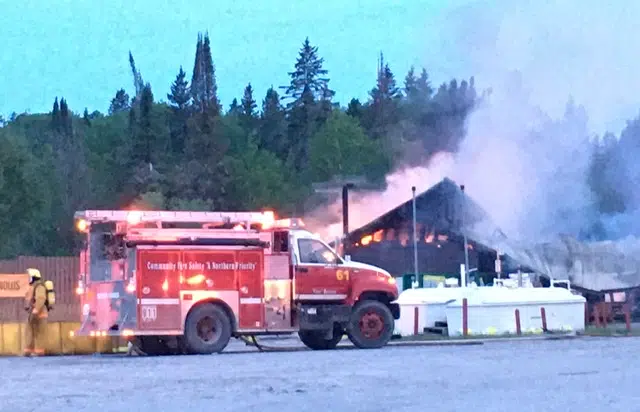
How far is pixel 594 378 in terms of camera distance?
16.6 meters

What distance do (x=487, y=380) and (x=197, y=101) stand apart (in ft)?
314

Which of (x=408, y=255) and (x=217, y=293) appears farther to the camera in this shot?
(x=408, y=255)

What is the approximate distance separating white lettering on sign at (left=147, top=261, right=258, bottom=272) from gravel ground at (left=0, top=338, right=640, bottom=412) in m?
1.84

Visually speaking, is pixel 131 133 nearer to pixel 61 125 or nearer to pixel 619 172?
pixel 61 125

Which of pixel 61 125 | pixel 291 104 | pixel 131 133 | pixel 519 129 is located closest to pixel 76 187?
pixel 131 133

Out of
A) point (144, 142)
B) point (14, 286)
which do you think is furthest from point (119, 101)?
point (14, 286)

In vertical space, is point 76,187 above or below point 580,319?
above

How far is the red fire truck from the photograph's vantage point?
2403 cm

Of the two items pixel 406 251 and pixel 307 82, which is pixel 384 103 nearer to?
pixel 307 82

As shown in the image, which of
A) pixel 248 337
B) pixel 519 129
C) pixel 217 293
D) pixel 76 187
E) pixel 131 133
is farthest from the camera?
pixel 131 133

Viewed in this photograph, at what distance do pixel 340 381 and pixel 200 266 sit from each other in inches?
325

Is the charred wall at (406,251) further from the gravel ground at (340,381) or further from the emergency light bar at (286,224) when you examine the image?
the gravel ground at (340,381)

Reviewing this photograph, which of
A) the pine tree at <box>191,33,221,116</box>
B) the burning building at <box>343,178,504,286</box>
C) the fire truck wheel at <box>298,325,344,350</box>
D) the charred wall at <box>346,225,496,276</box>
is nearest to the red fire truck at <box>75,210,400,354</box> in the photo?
the fire truck wheel at <box>298,325,344,350</box>

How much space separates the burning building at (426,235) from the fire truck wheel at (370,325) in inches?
820
